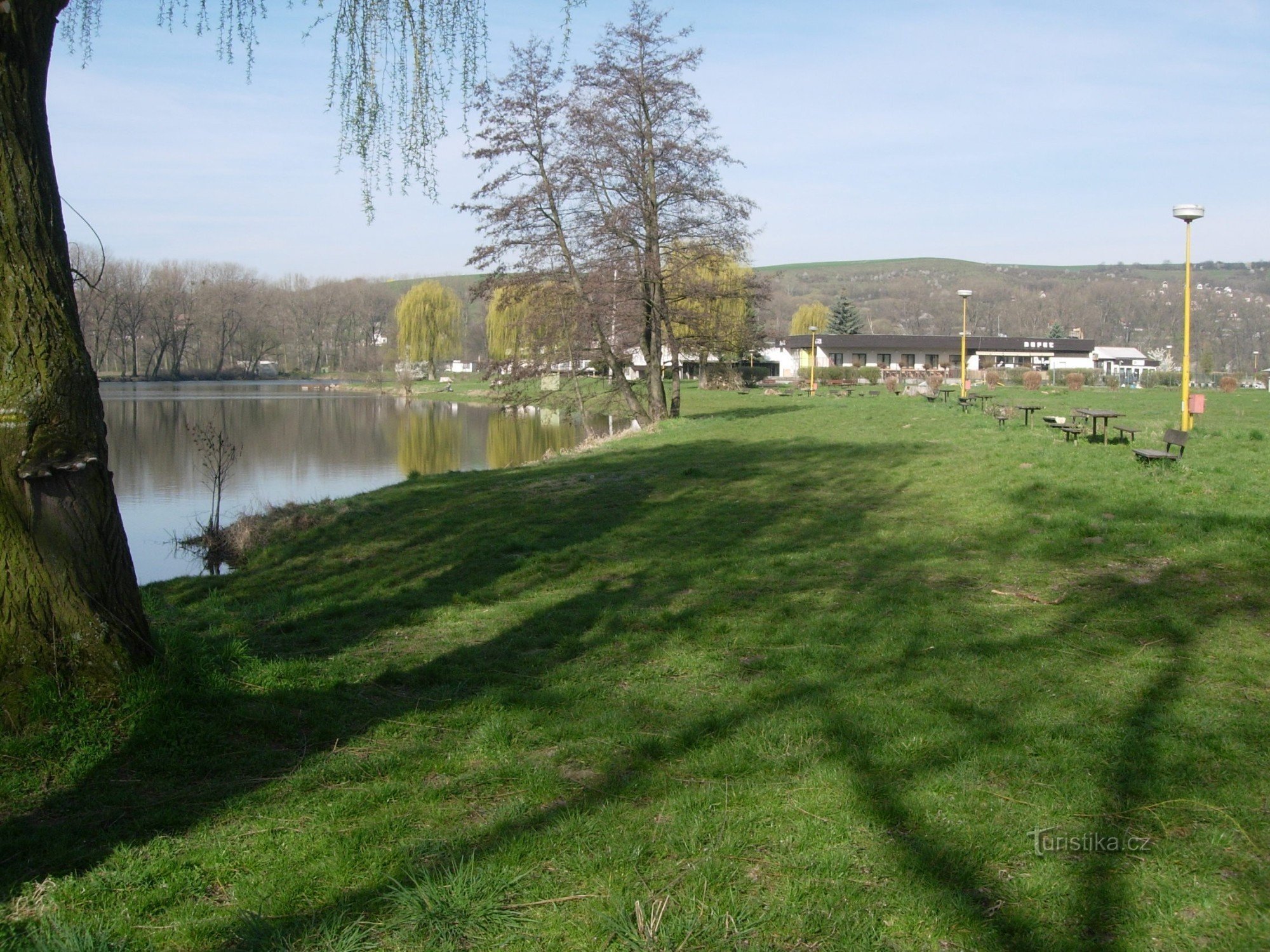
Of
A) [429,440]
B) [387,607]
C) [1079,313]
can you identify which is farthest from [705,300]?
[1079,313]

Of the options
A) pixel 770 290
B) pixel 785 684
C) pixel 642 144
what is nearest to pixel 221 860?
pixel 785 684

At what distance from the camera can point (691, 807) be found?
362 cm

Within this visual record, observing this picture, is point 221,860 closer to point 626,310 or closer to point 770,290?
point 626,310

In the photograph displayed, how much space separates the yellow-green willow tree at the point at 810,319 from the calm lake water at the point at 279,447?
51.2m

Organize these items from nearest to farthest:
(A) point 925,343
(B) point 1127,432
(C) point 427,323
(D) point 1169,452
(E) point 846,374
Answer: (D) point 1169,452, (B) point 1127,432, (E) point 846,374, (C) point 427,323, (A) point 925,343

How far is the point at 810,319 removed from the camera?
95.4 m

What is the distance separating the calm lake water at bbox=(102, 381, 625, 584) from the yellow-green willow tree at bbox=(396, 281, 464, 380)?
16468 mm

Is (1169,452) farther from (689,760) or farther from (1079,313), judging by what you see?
(1079,313)

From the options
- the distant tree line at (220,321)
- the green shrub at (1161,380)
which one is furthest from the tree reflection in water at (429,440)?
the green shrub at (1161,380)

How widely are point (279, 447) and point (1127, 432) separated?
2325 centimetres

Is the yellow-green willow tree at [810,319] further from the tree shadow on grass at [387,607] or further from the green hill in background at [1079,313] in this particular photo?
the tree shadow on grass at [387,607]

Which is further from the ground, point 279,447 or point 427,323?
point 427,323

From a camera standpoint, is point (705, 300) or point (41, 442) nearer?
point (41, 442)

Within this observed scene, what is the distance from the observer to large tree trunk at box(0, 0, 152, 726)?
3957mm
